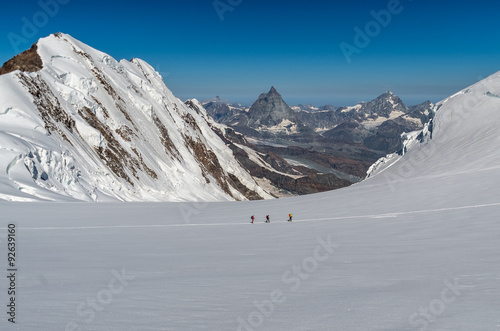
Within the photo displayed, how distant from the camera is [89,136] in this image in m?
63.5

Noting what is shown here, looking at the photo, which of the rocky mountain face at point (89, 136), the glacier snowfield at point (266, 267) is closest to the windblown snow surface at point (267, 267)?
the glacier snowfield at point (266, 267)

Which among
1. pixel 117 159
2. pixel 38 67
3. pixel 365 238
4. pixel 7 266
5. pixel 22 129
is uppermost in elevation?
pixel 38 67

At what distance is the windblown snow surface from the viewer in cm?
673

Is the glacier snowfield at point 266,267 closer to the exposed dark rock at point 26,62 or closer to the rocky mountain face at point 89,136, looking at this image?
the rocky mountain face at point 89,136

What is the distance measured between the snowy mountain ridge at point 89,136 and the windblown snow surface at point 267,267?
13.3 meters

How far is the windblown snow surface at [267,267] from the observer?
6734 mm

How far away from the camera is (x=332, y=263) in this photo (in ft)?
37.0

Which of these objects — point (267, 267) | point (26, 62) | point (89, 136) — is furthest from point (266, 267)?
point (26, 62)

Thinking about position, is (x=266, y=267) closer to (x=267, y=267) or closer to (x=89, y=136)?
(x=267, y=267)

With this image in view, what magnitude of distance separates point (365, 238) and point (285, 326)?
9406 millimetres

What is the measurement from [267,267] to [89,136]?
59.2 m

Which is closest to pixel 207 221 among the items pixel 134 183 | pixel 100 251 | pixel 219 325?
pixel 100 251

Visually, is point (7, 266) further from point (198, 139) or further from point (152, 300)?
point (198, 139)

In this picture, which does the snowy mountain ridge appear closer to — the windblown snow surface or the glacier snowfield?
the windblown snow surface
